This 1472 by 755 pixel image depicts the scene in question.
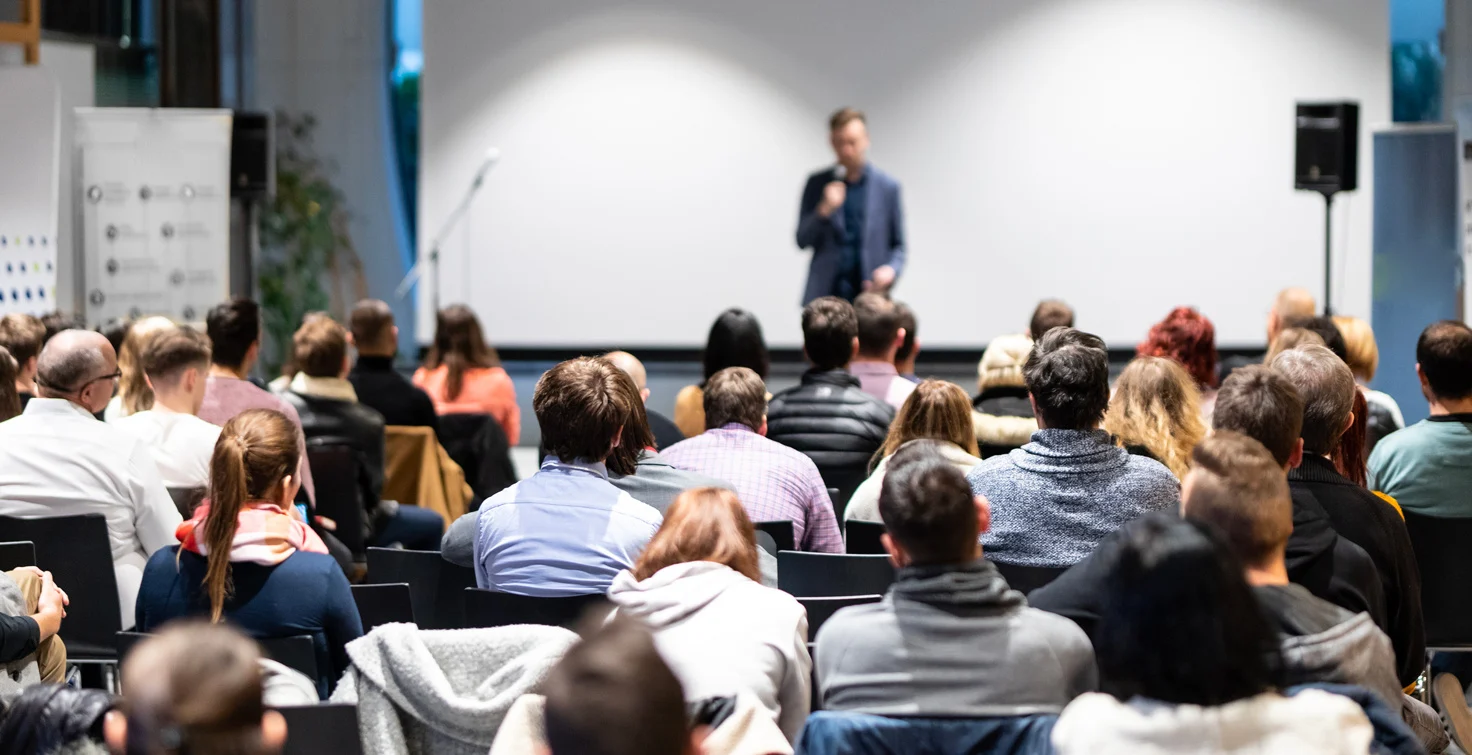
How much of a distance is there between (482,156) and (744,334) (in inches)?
196

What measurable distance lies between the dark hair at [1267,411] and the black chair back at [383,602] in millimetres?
1619

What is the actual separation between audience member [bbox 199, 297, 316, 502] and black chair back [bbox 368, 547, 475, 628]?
1230 mm

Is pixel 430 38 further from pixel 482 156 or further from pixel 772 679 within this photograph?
pixel 772 679

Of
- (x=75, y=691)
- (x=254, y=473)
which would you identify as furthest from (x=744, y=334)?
(x=75, y=691)

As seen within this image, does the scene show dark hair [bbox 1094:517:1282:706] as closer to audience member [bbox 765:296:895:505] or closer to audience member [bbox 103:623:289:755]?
audience member [bbox 103:623:289:755]

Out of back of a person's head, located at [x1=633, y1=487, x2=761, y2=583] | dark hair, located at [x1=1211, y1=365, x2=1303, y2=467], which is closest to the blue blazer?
dark hair, located at [x1=1211, y1=365, x2=1303, y2=467]

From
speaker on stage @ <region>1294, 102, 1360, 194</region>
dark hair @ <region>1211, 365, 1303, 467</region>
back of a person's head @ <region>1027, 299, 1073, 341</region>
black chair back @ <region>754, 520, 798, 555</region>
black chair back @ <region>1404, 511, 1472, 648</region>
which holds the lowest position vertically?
black chair back @ <region>1404, 511, 1472, 648</region>

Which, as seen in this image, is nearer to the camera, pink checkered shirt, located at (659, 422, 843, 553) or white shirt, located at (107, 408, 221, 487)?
pink checkered shirt, located at (659, 422, 843, 553)

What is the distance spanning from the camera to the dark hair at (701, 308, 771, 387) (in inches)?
196

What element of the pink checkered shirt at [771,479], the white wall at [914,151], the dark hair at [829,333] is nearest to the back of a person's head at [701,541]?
the pink checkered shirt at [771,479]

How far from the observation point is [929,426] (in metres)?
3.69

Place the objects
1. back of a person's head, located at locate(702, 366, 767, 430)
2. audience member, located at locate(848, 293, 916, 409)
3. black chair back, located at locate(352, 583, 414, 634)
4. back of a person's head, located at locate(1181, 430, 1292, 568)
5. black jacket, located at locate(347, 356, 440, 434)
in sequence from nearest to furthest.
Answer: back of a person's head, located at locate(1181, 430, 1292, 568) < black chair back, located at locate(352, 583, 414, 634) < back of a person's head, located at locate(702, 366, 767, 430) < audience member, located at locate(848, 293, 916, 409) < black jacket, located at locate(347, 356, 440, 434)

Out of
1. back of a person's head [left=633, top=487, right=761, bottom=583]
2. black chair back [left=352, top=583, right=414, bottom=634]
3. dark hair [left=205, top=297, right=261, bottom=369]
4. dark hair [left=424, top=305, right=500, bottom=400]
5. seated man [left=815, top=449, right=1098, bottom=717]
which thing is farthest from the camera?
dark hair [left=424, top=305, right=500, bottom=400]

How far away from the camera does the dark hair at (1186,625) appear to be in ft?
5.30
